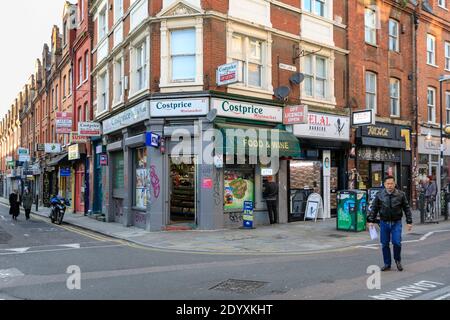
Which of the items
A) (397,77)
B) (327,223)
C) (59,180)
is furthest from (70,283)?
(59,180)

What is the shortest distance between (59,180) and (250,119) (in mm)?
21392

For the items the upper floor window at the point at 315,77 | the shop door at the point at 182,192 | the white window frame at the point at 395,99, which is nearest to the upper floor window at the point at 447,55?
the white window frame at the point at 395,99

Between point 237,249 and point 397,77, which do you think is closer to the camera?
point 237,249

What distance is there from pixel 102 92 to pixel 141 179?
7195 millimetres

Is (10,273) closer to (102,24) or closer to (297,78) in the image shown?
(297,78)

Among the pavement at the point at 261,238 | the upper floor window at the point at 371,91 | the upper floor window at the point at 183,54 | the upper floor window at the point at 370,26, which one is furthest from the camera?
the upper floor window at the point at 370,26

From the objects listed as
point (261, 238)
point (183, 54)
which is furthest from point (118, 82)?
point (261, 238)

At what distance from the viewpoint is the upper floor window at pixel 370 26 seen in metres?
21.7

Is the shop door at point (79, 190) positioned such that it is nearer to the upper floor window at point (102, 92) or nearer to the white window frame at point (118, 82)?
the upper floor window at point (102, 92)

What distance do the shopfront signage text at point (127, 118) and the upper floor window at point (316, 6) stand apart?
8045 millimetres

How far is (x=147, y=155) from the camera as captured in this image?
16.0 meters

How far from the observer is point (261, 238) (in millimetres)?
13500

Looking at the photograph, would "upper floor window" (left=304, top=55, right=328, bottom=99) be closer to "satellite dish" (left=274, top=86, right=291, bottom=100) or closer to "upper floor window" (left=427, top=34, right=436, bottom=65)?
"satellite dish" (left=274, top=86, right=291, bottom=100)
